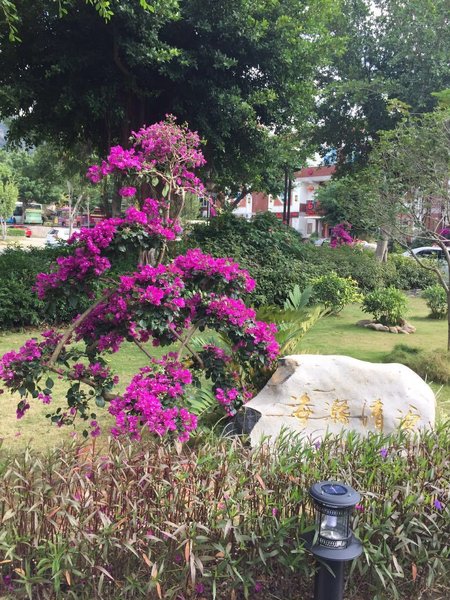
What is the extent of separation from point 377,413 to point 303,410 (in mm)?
500

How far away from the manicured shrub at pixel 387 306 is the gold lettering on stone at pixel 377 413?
551 cm

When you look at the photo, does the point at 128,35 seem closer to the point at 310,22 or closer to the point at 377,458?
the point at 310,22

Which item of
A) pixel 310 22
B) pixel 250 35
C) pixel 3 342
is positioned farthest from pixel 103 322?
pixel 310 22

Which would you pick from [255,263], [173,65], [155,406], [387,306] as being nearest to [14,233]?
[255,263]

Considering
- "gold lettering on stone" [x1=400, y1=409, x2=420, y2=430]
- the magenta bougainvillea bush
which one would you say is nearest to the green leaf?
the magenta bougainvillea bush

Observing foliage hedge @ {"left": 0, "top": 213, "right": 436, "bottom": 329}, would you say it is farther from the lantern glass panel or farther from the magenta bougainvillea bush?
the lantern glass panel

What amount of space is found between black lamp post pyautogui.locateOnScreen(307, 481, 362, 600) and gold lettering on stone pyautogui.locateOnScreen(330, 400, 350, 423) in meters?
1.56

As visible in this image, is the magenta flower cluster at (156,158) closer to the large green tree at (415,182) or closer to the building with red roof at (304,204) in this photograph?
the large green tree at (415,182)

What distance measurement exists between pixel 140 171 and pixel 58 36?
21.9 ft

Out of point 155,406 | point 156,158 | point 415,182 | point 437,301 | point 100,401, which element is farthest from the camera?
point 437,301

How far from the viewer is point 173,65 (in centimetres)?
837

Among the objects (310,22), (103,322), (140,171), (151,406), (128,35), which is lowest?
(151,406)

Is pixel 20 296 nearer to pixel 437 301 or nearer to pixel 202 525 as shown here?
pixel 202 525

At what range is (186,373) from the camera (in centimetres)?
301
